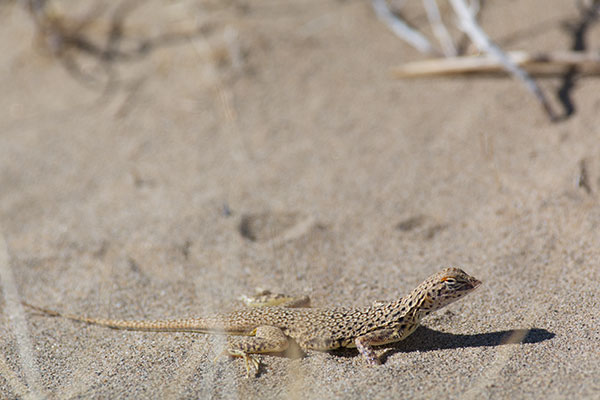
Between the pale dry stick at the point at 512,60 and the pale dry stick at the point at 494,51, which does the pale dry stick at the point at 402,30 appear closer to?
the pale dry stick at the point at 512,60

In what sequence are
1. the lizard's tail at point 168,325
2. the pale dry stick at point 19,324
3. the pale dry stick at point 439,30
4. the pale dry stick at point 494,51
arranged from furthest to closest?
the pale dry stick at point 439,30 < the pale dry stick at point 494,51 < the lizard's tail at point 168,325 < the pale dry stick at point 19,324

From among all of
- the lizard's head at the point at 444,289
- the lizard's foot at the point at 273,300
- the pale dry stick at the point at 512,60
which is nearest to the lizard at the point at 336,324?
the lizard's head at the point at 444,289

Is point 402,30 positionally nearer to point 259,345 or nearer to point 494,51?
point 494,51

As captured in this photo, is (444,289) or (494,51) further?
(494,51)

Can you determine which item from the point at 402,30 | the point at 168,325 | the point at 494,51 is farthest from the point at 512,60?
the point at 168,325

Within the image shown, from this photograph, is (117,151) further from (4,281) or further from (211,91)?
(4,281)

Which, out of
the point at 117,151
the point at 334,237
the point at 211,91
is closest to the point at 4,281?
the point at 117,151
